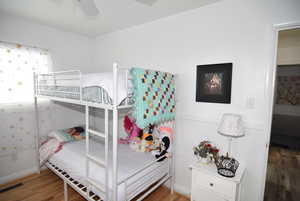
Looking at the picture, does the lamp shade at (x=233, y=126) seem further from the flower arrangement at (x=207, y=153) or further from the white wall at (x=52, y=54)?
the white wall at (x=52, y=54)

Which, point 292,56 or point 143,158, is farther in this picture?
point 292,56

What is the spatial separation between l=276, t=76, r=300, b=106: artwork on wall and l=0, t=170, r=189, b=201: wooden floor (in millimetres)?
4357

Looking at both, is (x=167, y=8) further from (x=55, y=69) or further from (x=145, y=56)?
(x=55, y=69)

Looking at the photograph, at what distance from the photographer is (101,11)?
2.20m

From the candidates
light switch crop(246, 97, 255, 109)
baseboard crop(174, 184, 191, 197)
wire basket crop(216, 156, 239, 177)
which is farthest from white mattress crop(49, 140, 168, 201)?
light switch crop(246, 97, 255, 109)

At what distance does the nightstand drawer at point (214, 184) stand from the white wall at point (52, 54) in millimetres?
2686

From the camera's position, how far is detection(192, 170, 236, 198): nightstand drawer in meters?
1.58

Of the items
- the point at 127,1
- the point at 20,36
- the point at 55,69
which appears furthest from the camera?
the point at 55,69

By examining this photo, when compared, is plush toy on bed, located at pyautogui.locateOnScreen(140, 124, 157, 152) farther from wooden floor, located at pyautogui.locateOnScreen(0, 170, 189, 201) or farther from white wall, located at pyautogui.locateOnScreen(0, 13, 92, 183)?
white wall, located at pyautogui.locateOnScreen(0, 13, 92, 183)

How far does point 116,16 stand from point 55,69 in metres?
1.58

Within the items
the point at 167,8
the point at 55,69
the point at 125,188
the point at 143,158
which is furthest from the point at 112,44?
the point at 125,188

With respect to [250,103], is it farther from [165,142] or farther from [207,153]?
[165,142]

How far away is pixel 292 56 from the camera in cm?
315

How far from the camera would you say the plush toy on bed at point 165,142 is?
7.13ft
